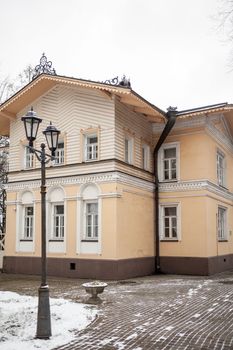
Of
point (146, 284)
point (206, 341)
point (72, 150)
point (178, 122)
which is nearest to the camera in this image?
point (206, 341)

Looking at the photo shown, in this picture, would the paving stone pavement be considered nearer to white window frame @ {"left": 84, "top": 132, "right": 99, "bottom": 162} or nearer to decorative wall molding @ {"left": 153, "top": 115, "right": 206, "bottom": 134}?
white window frame @ {"left": 84, "top": 132, "right": 99, "bottom": 162}

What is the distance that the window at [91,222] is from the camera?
1736cm

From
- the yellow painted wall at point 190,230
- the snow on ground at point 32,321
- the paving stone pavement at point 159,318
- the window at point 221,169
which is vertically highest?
the window at point 221,169

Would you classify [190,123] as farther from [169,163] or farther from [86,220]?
[86,220]

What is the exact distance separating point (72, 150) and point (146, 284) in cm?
664

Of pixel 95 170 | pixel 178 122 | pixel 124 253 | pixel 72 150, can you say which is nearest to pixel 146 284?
pixel 124 253

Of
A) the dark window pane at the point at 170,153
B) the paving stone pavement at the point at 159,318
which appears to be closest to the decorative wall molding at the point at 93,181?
the dark window pane at the point at 170,153

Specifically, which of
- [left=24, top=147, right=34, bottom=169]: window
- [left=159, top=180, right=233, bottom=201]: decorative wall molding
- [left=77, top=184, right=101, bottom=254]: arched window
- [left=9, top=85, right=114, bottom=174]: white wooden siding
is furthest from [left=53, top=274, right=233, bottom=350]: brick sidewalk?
[left=24, top=147, right=34, bottom=169]: window

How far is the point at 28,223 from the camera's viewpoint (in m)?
19.6

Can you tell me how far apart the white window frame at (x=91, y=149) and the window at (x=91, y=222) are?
1951 mm

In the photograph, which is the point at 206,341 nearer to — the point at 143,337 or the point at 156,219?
the point at 143,337

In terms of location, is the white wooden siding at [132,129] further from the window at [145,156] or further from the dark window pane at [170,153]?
the dark window pane at [170,153]

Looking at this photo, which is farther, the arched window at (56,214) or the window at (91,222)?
the arched window at (56,214)

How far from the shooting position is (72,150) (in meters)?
18.2
